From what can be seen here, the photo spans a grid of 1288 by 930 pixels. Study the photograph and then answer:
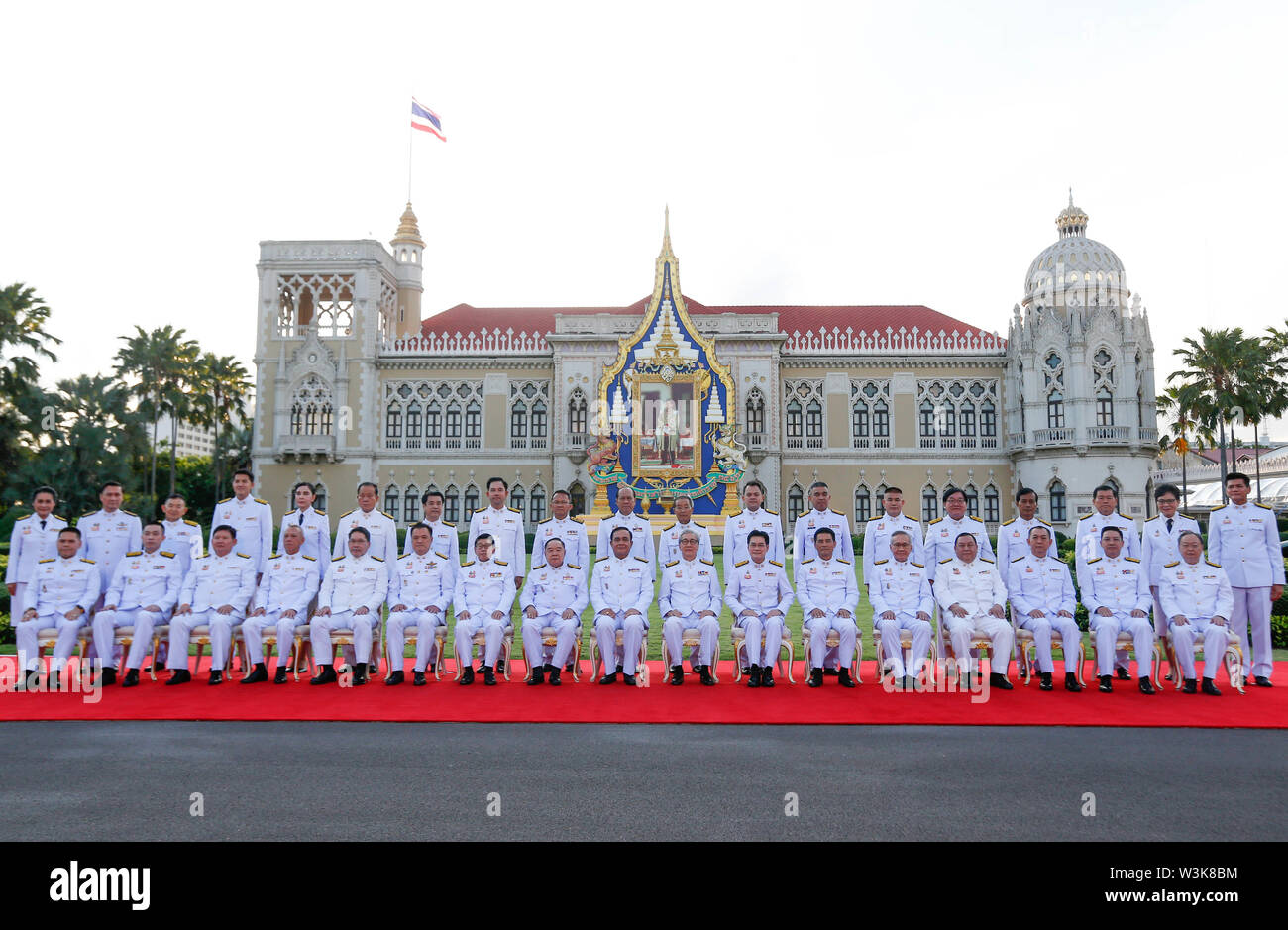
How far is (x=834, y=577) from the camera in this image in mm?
10648

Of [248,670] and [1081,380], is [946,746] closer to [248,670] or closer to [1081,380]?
[248,670]

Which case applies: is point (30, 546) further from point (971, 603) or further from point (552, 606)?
point (971, 603)

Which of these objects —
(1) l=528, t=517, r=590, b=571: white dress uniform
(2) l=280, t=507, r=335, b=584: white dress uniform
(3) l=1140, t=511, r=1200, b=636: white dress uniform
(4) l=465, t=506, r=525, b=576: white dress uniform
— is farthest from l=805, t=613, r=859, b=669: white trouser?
(2) l=280, t=507, r=335, b=584: white dress uniform

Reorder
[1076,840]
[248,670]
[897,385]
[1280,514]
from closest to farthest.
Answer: [1076,840]
[248,670]
[897,385]
[1280,514]

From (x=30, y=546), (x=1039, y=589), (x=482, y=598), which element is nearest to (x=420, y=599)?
(x=482, y=598)

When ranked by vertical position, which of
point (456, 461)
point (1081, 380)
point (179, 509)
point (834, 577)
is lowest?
point (834, 577)

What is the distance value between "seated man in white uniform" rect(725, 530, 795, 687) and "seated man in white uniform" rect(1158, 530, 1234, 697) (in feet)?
13.4

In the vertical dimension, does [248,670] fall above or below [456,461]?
below

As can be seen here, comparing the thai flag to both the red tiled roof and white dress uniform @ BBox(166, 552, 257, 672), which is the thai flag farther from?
white dress uniform @ BBox(166, 552, 257, 672)

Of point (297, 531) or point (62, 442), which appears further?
point (62, 442)

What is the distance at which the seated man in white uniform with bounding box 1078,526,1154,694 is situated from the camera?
31.4 ft

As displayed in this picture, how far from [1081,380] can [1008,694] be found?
32.5m

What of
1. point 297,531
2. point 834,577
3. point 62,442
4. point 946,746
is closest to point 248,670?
point 297,531

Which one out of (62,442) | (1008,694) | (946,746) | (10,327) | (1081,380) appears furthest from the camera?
(1081,380)
